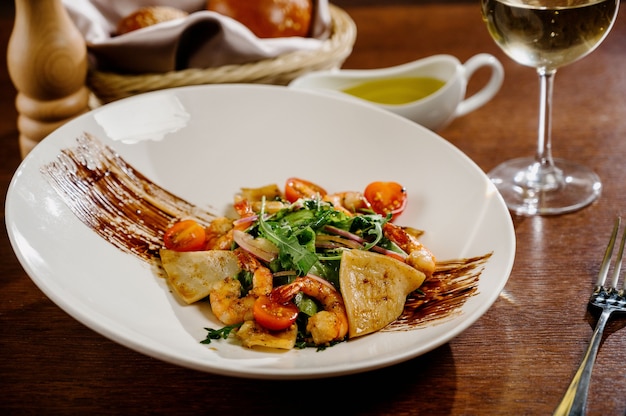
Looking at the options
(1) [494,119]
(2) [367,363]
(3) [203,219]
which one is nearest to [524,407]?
(2) [367,363]

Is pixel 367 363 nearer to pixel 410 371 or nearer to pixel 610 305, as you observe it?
pixel 410 371

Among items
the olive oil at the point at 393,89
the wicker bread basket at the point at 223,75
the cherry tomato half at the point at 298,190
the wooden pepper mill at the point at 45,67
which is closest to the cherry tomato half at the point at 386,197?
the cherry tomato half at the point at 298,190

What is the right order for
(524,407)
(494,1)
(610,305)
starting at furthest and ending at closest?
(494,1) < (610,305) < (524,407)

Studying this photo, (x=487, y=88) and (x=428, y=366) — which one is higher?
(x=487, y=88)

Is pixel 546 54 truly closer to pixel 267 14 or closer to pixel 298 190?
pixel 298 190

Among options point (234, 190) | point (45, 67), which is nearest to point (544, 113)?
point (234, 190)
